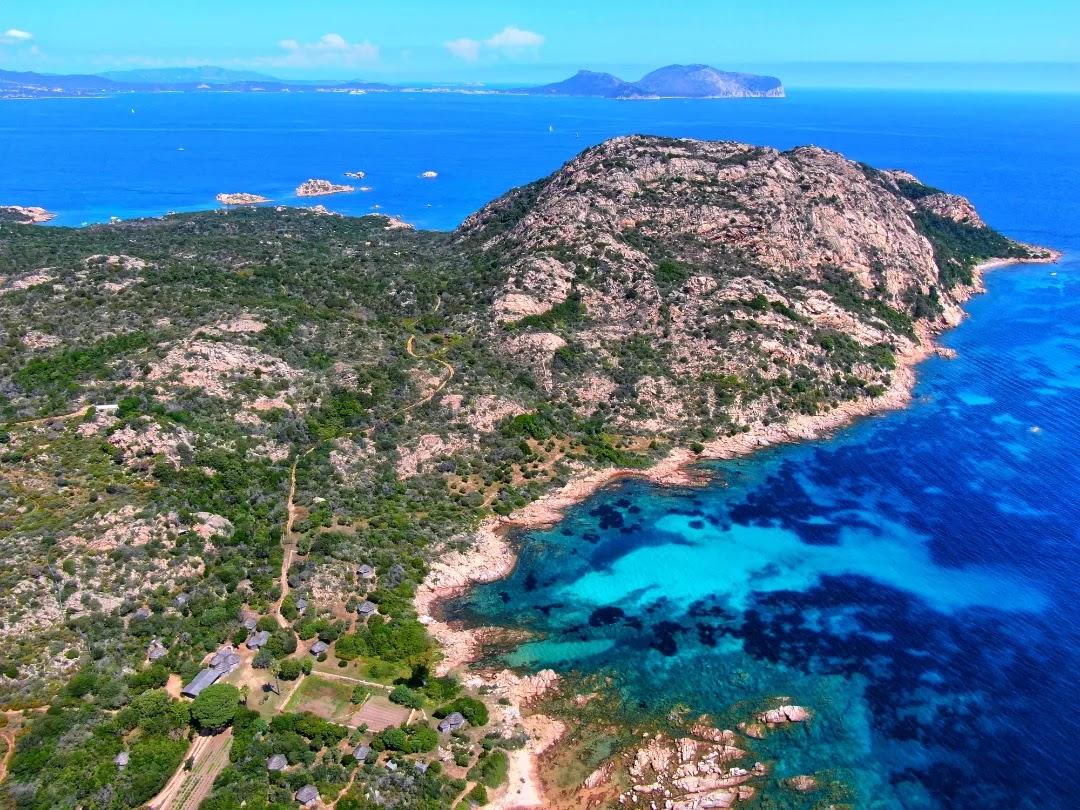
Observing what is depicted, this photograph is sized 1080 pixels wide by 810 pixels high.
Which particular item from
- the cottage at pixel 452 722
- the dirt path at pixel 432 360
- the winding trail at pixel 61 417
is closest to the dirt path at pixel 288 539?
the dirt path at pixel 432 360

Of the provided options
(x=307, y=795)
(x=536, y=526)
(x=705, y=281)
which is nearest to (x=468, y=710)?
(x=307, y=795)

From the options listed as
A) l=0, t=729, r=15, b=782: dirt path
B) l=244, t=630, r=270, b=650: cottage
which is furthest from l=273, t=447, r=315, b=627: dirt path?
l=0, t=729, r=15, b=782: dirt path

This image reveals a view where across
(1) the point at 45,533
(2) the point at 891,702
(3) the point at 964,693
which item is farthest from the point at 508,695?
(1) the point at 45,533

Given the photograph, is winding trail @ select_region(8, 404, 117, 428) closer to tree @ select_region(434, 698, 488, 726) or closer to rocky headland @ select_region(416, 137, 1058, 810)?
rocky headland @ select_region(416, 137, 1058, 810)

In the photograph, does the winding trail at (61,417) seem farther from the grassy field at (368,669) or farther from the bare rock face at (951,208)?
the bare rock face at (951,208)

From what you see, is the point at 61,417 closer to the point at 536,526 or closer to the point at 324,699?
the point at 324,699

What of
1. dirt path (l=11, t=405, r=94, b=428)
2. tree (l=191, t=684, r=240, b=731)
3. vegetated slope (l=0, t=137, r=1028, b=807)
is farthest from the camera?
dirt path (l=11, t=405, r=94, b=428)
